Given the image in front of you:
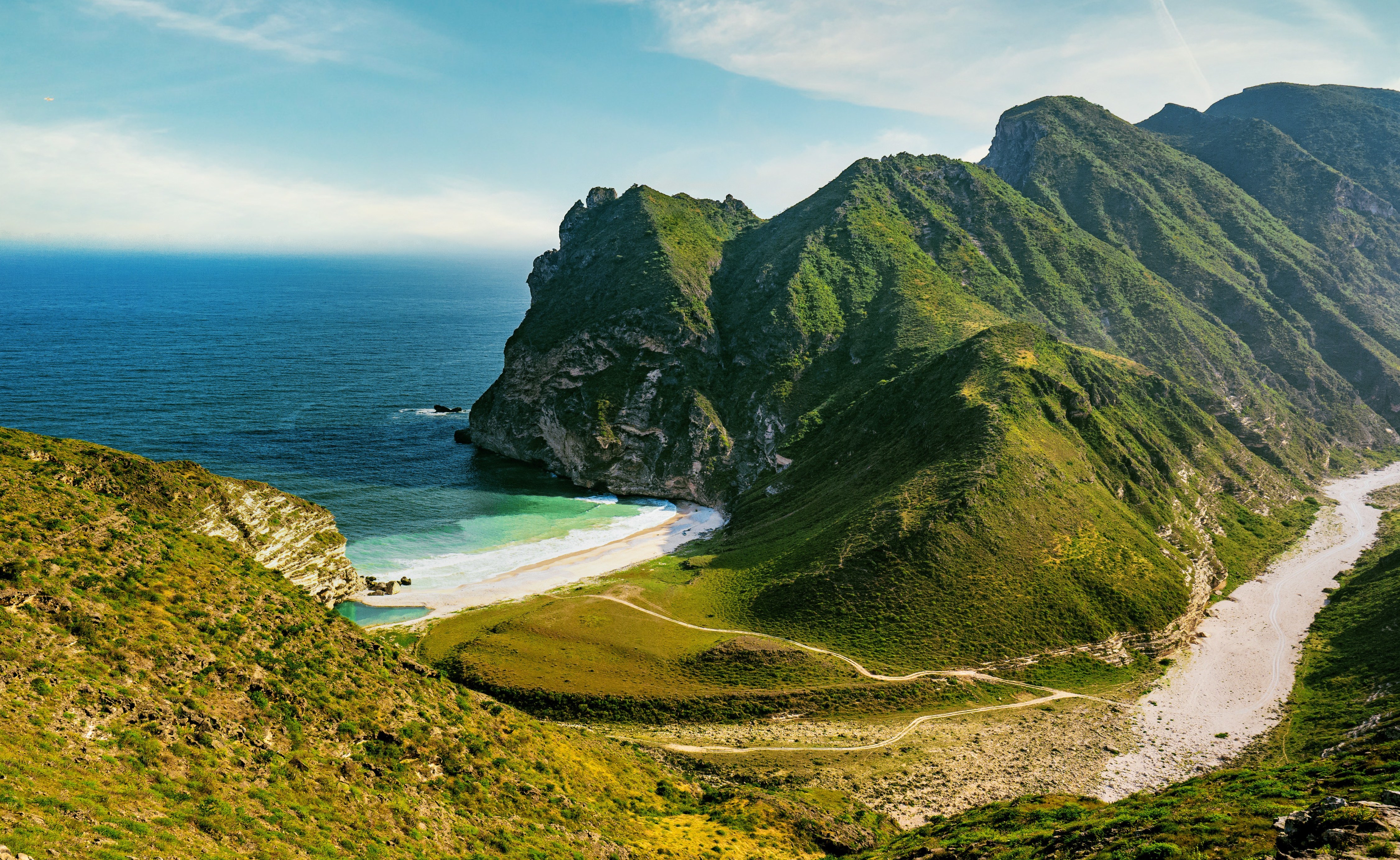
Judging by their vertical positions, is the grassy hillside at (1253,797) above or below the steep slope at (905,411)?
below

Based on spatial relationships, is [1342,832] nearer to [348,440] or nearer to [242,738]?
[242,738]

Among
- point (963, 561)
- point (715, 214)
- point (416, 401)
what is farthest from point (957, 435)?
point (416, 401)

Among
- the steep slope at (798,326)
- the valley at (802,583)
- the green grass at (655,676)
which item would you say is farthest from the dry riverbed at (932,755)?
the steep slope at (798,326)

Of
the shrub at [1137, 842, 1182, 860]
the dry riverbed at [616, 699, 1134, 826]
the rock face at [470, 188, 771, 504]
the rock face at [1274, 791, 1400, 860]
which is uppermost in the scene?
the rock face at [470, 188, 771, 504]

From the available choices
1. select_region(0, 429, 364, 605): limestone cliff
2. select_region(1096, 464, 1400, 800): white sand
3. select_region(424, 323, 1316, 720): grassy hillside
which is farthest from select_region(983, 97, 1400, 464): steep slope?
select_region(0, 429, 364, 605): limestone cliff

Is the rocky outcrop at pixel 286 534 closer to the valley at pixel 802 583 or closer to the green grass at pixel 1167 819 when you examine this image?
the valley at pixel 802 583

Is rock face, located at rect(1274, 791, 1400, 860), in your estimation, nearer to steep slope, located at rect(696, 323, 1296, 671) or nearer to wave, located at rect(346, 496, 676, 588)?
steep slope, located at rect(696, 323, 1296, 671)
